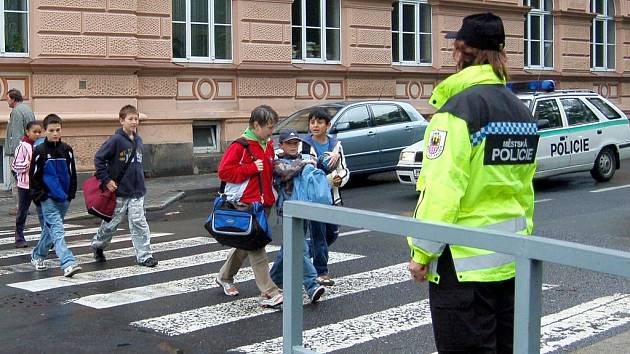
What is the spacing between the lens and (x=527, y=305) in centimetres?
312

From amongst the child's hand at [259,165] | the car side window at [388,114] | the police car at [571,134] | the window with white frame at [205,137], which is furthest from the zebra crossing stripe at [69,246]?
the window with white frame at [205,137]

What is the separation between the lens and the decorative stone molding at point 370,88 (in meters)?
22.8

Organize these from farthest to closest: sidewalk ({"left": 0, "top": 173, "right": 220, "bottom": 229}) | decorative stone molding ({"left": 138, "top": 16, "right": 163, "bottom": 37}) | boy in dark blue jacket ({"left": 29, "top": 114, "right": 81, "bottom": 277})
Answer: decorative stone molding ({"left": 138, "top": 16, "right": 163, "bottom": 37})
sidewalk ({"left": 0, "top": 173, "right": 220, "bottom": 229})
boy in dark blue jacket ({"left": 29, "top": 114, "right": 81, "bottom": 277})

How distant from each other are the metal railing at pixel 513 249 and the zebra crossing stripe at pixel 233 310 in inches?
128

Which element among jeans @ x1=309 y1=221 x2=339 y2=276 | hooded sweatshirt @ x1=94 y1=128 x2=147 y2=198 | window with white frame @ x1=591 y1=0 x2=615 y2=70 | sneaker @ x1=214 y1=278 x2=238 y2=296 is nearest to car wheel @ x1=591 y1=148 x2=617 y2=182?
hooded sweatshirt @ x1=94 y1=128 x2=147 y2=198

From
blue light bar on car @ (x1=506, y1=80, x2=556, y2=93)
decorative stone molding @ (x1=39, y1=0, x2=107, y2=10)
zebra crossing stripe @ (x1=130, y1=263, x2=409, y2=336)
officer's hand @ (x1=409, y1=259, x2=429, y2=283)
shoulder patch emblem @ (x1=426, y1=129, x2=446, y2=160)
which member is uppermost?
decorative stone molding @ (x1=39, y1=0, x2=107, y2=10)

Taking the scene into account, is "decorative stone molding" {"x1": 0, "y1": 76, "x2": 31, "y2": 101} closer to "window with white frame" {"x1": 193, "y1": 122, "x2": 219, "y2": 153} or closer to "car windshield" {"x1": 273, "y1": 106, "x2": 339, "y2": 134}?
"window with white frame" {"x1": 193, "y1": 122, "x2": 219, "y2": 153}

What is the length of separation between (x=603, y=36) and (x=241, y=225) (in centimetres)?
2640

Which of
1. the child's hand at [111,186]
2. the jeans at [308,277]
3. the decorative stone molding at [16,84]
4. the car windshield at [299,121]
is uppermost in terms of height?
the decorative stone molding at [16,84]

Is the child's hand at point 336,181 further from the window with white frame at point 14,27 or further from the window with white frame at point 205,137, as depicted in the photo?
the window with white frame at point 205,137

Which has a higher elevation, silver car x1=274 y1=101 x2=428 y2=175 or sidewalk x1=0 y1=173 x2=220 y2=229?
silver car x1=274 y1=101 x2=428 y2=175

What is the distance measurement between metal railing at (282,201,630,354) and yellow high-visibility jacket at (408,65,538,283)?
20 cm

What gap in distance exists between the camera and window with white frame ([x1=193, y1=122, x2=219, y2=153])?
2042 cm

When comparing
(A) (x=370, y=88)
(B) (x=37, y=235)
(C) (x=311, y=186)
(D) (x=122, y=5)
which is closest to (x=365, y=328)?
(C) (x=311, y=186)
